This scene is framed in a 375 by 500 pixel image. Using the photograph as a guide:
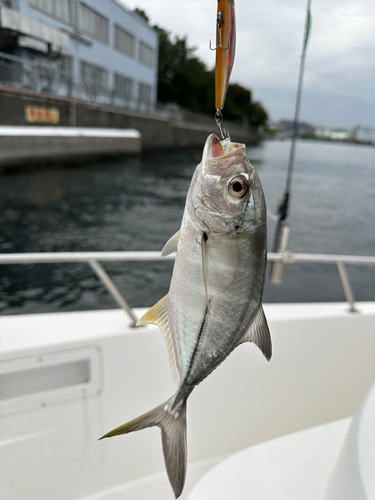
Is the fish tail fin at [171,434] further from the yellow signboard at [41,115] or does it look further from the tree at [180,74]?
the tree at [180,74]

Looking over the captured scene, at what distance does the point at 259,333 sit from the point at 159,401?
1.85 meters

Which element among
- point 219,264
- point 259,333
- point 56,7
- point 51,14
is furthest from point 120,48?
point 259,333

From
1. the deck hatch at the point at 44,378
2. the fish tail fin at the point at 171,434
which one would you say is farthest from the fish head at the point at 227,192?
the deck hatch at the point at 44,378

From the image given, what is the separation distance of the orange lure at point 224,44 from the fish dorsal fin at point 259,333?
26.1 inches

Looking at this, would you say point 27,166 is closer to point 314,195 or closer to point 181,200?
point 181,200

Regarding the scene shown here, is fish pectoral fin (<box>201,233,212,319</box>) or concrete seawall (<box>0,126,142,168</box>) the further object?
concrete seawall (<box>0,126,142,168</box>)

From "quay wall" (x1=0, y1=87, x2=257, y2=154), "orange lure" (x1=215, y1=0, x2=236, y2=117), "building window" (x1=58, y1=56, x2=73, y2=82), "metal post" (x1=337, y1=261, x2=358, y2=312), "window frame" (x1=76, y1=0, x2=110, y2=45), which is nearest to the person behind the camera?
"orange lure" (x1=215, y1=0, x2=236, y2=117)

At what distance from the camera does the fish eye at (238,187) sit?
1236 millimetres

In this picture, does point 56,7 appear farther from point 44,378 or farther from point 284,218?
point 44,378

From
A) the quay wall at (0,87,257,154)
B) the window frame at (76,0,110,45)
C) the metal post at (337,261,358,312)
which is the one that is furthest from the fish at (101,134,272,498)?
the window frame at (76,0,110,45)

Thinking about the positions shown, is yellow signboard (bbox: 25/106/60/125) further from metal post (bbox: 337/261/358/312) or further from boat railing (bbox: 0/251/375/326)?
metal post (bbox: 337/261/358/312)

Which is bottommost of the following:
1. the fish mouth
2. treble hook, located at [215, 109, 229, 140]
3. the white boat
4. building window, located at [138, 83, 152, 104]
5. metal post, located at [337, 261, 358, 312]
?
the white boat

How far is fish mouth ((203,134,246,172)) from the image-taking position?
4.02 feet

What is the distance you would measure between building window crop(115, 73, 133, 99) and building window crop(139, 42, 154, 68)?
3.53 meters
